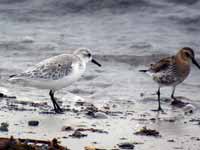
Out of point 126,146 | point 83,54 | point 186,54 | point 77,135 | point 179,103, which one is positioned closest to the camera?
point 126,146

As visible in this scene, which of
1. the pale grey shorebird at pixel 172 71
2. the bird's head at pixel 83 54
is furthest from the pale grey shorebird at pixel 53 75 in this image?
the pale grey shorebird at pixel 172 71

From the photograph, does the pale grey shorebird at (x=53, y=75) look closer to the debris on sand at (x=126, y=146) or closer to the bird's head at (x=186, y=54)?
the bird's head at (x=186, y=54)

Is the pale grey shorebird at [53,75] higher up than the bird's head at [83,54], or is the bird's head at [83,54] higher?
the bird's head at [83,54]

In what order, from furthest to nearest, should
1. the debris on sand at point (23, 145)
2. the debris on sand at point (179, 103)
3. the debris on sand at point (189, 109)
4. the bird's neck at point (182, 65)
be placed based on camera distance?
1. the bird's neck at point (182, 65)
2. the debris on sand at point (179, 103)
3. the debris on sand at point (189, 109)
4. the debris on sand at point (23, 145)

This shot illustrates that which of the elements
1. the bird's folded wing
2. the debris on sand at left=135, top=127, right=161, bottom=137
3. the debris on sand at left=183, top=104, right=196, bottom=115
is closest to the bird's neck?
the debris on sand at left=183, top=104, right=196, bottom=115

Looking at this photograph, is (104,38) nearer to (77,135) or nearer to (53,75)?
(53,75)

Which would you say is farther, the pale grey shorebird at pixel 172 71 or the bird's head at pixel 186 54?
the bird's head at pixel 186 54

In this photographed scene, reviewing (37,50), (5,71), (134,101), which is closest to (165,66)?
(134,101)

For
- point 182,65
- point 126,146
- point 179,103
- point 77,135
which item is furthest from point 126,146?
point 182,65

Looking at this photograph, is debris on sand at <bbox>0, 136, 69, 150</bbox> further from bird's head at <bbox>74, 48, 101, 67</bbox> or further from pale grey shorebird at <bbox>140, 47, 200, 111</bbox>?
pale grey shorebird at <bbox>140, 47, 200, 111</bbox>

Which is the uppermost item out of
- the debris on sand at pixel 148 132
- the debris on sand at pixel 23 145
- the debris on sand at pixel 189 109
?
the debris on sand at pixel 23 145

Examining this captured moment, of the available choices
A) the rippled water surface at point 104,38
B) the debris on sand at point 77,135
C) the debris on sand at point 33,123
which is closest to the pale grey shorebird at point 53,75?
the rippled water surface at point 104,38

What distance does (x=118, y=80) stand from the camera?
1188 centimetres

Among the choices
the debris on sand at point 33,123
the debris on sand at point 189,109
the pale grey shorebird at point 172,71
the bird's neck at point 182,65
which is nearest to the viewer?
the debris on sand at point 33,123
